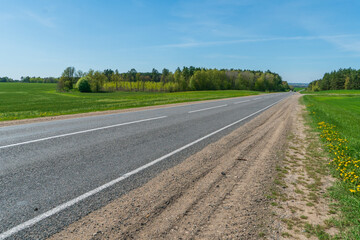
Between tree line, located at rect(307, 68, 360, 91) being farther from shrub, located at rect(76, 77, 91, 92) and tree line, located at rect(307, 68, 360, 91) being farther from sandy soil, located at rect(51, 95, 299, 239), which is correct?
sandy soil, located at rect(51, 95, 299, 239)

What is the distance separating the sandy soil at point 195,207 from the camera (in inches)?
105

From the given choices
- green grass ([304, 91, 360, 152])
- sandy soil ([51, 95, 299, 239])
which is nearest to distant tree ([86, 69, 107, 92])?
green grass ([304, 91, 360, 152])

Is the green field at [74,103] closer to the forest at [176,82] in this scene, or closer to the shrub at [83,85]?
the shrub at [83,85]

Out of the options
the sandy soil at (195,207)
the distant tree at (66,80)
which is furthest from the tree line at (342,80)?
the distant tree at (66,80)

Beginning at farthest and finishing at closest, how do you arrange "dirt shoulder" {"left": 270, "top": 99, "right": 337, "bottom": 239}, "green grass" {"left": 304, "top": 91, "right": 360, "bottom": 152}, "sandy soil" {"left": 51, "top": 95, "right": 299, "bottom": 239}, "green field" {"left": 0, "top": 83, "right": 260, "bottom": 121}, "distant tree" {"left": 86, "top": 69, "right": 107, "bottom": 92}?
"distant tree" {"left": 86, "top": 69, "right": 107, "bottom": 92} → "green field" {"left": 0, "top": 83, "right": 260, "bottom": 121} → "green grass" {"left": 304, "top": 91, "right": 360, "bottom": 152} → "dirt shoulder" {"left": 270, "top": 99, "right": 337, "bottom": 239} → "sandy soil" {"left": 51, "top": 95, "right": 299, "bottom": 239}

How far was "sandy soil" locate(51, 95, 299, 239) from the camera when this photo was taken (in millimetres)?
2678

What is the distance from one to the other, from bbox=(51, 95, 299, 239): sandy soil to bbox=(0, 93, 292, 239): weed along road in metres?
0.32

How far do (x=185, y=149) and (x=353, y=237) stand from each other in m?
4.12

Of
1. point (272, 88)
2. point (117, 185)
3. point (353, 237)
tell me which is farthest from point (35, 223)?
point (272, 88)

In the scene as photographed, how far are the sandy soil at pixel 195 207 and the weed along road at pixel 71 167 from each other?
32 cm

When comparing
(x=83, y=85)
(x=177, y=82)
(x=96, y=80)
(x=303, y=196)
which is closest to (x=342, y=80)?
(x=177, y=82)

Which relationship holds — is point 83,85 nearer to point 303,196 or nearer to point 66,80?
point 66,80

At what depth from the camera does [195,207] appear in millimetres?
3254

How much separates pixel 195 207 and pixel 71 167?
9.69 feet
